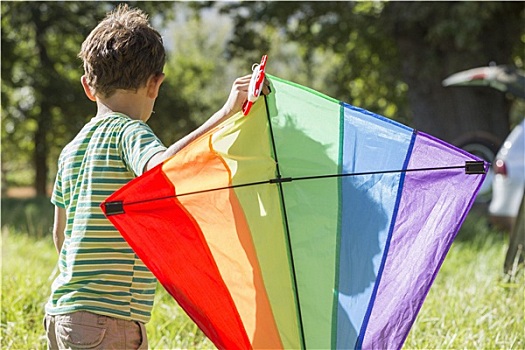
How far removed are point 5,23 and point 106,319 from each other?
1733 cm

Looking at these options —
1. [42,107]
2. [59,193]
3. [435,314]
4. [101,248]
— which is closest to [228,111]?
[101,248]

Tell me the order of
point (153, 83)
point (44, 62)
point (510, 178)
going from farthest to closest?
point (44, 62), point (510, 178), point (153, 83)

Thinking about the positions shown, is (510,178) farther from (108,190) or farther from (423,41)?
(108,190)

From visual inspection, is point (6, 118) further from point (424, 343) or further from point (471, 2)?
point (424, 343)

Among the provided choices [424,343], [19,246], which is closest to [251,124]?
[424,343]

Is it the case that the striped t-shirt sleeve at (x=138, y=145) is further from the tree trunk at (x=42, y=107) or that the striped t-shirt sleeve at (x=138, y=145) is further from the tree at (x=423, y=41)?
the tree trunk at (x=42, y=107)

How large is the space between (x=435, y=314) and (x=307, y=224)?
8.12 ft

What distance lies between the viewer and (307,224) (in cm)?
280

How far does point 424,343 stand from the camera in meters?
4.40

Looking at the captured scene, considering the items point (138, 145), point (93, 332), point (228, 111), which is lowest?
point (93, 332)

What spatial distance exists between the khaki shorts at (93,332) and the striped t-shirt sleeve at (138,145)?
50 centimetres

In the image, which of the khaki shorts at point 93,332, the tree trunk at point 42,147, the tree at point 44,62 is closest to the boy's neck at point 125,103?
the khaki shorts at point 93,332

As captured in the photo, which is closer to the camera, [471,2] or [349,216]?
[349,216]

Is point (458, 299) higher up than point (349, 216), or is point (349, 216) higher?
point (349, 216)
